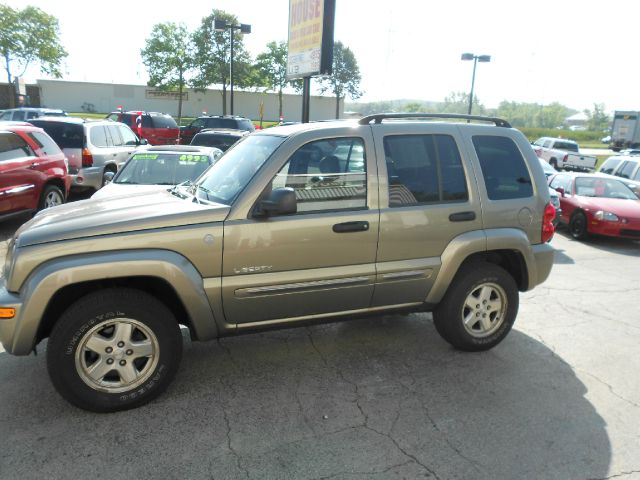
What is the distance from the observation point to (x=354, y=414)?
328 centimetres

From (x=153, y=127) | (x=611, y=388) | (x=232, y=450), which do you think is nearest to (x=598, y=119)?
(x=153, y=127)

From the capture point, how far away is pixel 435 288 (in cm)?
396

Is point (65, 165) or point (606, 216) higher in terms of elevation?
point (65, 165)

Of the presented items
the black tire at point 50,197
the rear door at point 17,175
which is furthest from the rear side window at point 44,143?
the black tire at point 50,197

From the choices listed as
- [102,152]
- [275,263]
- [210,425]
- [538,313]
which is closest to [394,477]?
[210,425]

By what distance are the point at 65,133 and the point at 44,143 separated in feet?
7.23

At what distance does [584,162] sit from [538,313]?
21400mm

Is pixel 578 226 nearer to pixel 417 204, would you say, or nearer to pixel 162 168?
pixel 417 204

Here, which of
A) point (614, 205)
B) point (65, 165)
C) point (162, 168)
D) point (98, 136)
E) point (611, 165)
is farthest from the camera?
point (611, 165)

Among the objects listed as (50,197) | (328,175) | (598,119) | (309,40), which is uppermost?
(598,119)

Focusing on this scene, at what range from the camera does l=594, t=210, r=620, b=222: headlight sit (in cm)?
934

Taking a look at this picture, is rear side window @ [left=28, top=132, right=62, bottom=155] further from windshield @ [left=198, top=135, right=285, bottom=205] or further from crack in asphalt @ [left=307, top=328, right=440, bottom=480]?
crack in asphalt @ [left=307, top=328, right=440, bottom=480]

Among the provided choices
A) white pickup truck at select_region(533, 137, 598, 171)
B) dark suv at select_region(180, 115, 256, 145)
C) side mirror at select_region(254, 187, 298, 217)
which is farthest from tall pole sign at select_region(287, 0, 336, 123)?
white pickup truck at select_region(533, 137, 598, 171)

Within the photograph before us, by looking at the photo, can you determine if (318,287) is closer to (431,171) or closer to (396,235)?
(396,235)
